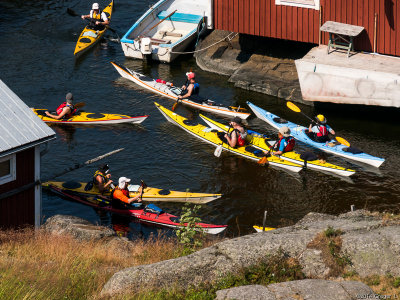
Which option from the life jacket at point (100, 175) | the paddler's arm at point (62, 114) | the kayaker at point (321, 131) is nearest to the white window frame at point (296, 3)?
the kayaker at point (321, 131)

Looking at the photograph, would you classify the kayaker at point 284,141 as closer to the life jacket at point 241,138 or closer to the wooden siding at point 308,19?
the life jacket at point 241,138

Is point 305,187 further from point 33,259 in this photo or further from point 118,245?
point 33,259

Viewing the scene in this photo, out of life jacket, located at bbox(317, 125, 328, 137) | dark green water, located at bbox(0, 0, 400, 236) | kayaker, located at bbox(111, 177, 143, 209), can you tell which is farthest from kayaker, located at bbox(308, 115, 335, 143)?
kayaker, located at bbox(111, 177, 143, 209)

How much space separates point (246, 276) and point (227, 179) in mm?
8416

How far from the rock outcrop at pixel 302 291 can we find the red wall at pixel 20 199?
5.81 metres

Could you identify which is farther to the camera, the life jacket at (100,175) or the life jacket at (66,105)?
the life jacket at (66,105)

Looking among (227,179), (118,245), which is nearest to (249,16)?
(227,179)

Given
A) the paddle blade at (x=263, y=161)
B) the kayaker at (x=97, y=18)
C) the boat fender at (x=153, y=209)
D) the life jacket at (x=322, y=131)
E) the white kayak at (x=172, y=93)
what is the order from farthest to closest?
the kayaker at (x=97, y=18)
the white kayak at (x=172, y=93)
the life jacket at (x=322, y=131)
the paddle blade at (x=263, y=161)
the boat fender at (x=153, y=209)

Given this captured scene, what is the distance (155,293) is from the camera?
32.3 feet

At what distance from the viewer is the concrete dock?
20.1 meters

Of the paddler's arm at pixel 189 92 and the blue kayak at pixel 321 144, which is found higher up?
the paddler's arm at pixel 189 92

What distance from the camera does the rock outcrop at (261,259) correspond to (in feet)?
33.4

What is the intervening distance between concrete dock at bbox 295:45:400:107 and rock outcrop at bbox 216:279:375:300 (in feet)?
37.1

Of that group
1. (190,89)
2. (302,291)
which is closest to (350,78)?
(190,89)
